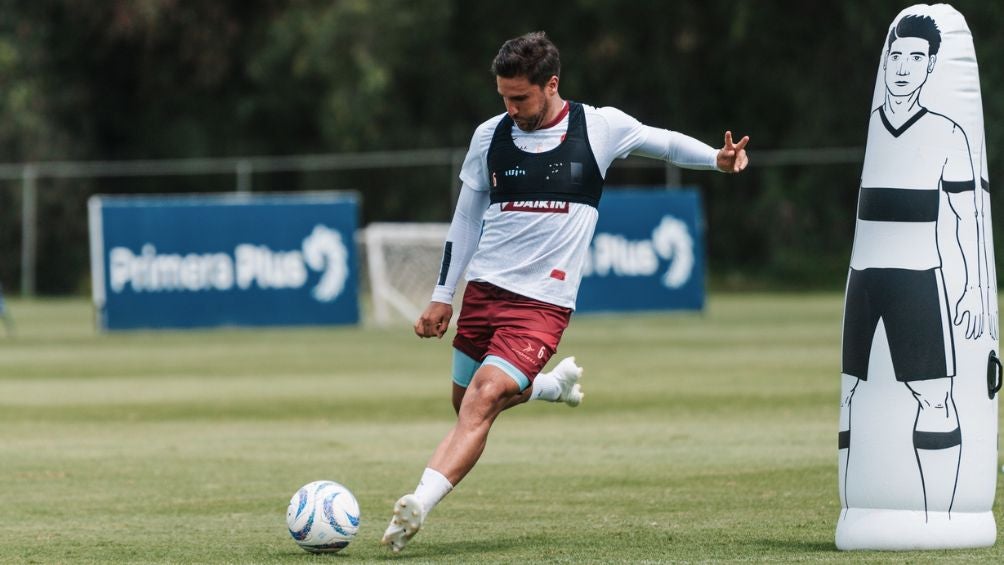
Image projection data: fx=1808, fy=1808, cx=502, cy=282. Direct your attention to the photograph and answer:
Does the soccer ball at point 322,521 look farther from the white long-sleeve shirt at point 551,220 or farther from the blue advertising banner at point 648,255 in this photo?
the blue advertising banner at point 648,255

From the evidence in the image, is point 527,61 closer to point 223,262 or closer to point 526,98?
point 526,98

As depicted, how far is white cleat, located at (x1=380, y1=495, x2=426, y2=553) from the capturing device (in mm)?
6996

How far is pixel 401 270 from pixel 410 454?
575 inches

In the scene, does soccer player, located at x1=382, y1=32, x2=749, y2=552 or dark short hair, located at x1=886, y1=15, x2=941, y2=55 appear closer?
dark short hair, located at x1=886, y1=15, x2=941, y2=55

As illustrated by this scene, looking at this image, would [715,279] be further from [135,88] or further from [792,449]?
[792,449]

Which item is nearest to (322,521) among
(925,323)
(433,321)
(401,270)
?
(433,321)

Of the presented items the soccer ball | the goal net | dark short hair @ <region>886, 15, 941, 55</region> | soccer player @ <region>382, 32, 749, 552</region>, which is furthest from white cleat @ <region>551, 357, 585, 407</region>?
the goal net

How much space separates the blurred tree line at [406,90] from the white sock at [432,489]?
28154mm

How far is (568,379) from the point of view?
8469mm

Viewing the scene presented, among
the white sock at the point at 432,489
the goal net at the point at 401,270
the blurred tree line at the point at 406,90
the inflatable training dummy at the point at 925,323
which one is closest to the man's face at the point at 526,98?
the inflatable training dummy at the point at 925,323

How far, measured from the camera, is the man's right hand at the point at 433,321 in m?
7.91

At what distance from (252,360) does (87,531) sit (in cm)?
1157

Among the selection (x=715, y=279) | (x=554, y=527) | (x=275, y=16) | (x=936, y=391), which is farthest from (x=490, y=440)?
(x=275, y=16)

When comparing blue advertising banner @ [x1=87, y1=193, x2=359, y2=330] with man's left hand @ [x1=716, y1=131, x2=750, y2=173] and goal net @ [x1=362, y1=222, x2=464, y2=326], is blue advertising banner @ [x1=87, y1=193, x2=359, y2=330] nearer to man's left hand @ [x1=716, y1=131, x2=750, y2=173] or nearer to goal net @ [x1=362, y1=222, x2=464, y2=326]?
goal net @ [x1=362, y1=222, x2=464, y2=326]
